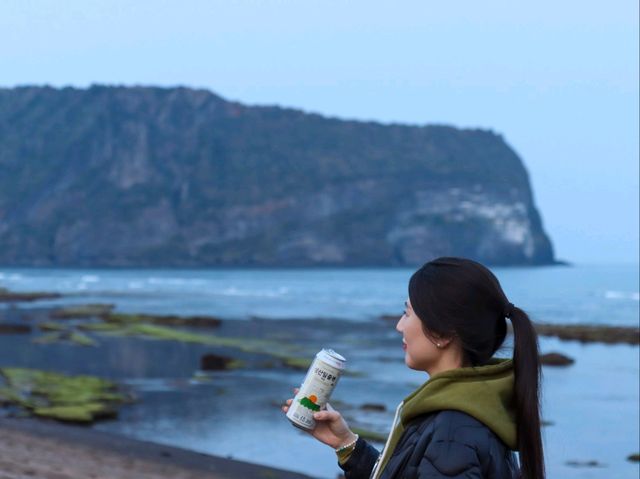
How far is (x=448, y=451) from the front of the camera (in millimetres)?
2889

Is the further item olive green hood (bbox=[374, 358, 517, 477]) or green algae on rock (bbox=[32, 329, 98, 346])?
green algae on rock (bbox=[32, 329, 98, 346])

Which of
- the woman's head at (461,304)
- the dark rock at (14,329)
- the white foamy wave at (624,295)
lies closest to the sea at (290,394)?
the woman's head at (461,304)

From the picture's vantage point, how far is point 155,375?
3116cm

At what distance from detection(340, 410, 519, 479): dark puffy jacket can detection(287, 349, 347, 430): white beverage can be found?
46 cm

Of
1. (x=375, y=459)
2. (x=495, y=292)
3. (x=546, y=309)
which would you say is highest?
(x=495, y=292)

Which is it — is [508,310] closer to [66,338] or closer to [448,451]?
[448,451]

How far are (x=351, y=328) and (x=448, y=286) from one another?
56692mm

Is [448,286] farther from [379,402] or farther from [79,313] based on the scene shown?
[79,313]

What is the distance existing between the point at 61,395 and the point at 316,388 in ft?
71.5

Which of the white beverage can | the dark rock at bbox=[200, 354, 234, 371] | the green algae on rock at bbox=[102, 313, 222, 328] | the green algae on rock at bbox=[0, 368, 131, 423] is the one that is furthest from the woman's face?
the green algae on rock at bbox=[102, 313, 222, 328]

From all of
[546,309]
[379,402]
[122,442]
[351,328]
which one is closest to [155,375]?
[379,402]

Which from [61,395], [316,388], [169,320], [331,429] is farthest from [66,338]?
[316,388]

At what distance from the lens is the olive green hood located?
2953mm

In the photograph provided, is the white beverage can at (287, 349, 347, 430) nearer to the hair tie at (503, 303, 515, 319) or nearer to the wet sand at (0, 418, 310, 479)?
the hair tie at (503, 303, 515, 319)
